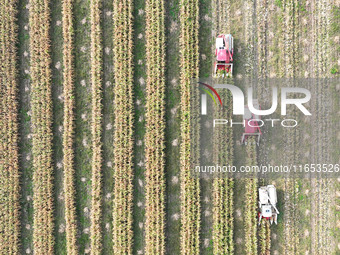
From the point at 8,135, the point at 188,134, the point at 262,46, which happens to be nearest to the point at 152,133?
the point at 188,134

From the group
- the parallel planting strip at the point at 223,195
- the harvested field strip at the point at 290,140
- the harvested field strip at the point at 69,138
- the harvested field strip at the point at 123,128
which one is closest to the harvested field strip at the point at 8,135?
the harvested field strip at the point at 69,138

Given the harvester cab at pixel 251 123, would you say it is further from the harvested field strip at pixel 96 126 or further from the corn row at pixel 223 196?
the harvested field strip at pixel 96 126

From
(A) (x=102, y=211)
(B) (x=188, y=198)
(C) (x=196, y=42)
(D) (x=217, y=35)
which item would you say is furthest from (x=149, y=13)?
(A) (x=102, y=211)

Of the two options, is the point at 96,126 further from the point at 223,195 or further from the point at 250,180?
the point at 250,180

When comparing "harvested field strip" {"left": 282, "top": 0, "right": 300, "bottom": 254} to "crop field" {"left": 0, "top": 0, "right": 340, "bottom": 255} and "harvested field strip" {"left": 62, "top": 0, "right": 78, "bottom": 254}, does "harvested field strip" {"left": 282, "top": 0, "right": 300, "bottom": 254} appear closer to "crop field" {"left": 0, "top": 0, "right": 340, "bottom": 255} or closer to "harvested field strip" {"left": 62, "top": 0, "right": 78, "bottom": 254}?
"crop field" {"left": 0, "top": 0, "right": 340, "bottom": 255}

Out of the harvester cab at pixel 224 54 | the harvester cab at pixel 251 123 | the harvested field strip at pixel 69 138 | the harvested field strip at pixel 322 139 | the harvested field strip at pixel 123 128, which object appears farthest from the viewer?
the harvested field strip at pixel 69 138
